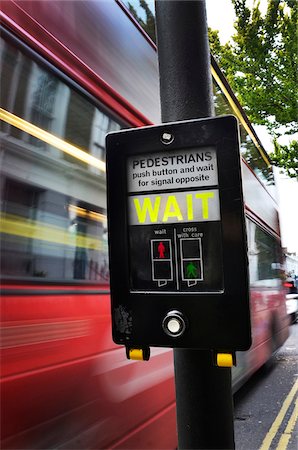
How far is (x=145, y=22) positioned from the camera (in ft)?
11.1

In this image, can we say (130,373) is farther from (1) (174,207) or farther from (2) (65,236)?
(1) (174,207)

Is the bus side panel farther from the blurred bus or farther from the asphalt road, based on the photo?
the asphalt road

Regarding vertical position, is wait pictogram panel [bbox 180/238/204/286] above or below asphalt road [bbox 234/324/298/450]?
above

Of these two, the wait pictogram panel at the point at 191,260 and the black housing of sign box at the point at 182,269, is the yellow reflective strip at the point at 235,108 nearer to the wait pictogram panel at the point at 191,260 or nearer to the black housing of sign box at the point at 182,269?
the black housing of sign box at the point at 182,269

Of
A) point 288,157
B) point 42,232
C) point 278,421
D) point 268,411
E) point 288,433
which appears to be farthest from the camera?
point 288,157

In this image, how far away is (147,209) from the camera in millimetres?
1429

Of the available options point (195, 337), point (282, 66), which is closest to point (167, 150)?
point (195, 337)

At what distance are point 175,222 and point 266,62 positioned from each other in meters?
10.9

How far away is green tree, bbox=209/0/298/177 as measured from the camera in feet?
34.1

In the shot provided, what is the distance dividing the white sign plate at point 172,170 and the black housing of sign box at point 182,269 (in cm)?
2

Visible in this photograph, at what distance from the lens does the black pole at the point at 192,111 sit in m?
1.39

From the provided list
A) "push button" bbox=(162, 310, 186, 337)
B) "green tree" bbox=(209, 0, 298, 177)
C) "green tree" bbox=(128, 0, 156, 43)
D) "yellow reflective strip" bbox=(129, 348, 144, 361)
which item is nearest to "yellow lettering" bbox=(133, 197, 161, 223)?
"push button" bbox=(162, 310, 186, 337)

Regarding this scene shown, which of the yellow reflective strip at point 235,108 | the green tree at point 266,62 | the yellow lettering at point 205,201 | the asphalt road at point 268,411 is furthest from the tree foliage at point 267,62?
the yellow lettering at point 205,201

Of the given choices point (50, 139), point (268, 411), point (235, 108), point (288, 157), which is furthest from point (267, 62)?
point (50, 139)
